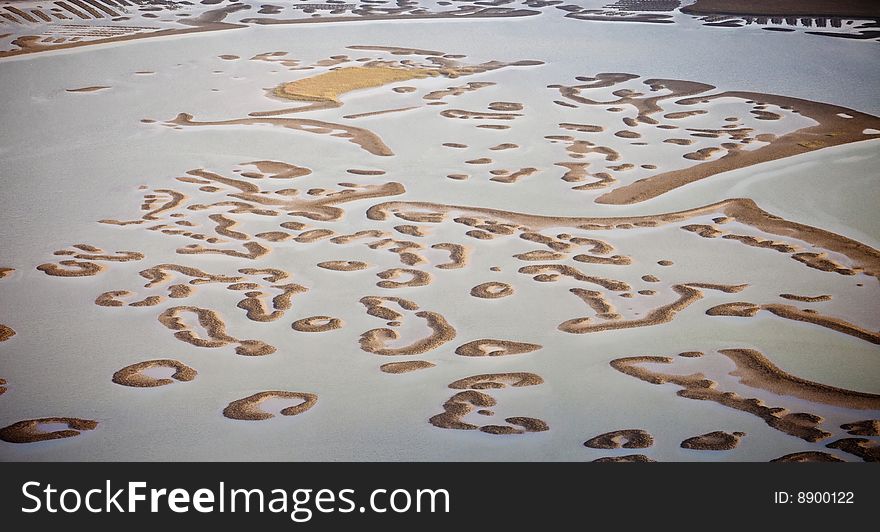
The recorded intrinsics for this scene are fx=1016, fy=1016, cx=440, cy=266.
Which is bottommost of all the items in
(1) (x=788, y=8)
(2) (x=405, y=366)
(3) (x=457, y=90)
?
(2) (x=405, y=366)

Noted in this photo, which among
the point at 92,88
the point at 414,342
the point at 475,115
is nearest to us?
the point at 414,342

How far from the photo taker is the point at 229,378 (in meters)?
1.94

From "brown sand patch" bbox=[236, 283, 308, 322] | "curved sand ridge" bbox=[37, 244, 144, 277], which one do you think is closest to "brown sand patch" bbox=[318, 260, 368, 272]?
"brown sand patch" bbox=[236, 283, 308, 322]

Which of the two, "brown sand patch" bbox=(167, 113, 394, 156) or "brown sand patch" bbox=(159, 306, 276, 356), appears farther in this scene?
"brown sand patch" bbox=(167, 113, 394, 156)

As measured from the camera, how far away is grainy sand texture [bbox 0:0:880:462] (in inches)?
70.6

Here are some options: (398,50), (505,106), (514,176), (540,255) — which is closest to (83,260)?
(540,255)

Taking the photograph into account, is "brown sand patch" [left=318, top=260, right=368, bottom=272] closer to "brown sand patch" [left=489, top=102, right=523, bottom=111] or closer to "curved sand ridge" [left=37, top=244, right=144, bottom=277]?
"curved sand ridge" [left=37, top=244, right=144, bottom=277]

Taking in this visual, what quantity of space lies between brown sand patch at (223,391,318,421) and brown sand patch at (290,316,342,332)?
0.29 meters

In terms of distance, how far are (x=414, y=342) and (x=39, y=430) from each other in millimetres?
738

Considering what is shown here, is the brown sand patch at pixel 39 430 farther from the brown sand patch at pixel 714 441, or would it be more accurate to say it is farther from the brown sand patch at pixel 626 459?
the brown sand patch at pixel 714 441

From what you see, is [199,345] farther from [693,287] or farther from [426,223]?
[693,287]

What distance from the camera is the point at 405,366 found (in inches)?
78.4

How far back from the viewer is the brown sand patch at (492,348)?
205 centimetres

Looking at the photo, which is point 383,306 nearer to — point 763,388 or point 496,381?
point 496,381
